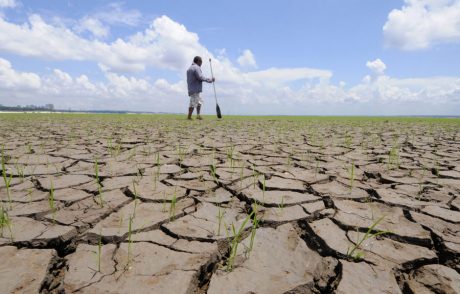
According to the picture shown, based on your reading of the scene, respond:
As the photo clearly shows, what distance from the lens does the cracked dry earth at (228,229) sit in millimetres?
1030

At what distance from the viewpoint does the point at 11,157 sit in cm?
290

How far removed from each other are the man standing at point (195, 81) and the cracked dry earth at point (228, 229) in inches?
213

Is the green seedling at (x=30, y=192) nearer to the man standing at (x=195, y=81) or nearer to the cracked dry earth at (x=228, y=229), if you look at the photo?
the cracked dry earth at (x=228, y=229)

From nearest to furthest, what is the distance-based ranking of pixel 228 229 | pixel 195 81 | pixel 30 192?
pixel 228 229 < pixel 30 192 < pixel 195 81

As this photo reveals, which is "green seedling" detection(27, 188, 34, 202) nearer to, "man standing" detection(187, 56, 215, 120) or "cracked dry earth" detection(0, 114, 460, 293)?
"cracked dry earth" detection(0, 114, 460, 293)

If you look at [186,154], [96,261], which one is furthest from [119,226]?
[186,154]

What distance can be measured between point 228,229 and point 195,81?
6912mm

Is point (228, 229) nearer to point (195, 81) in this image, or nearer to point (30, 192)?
point (30, 192)

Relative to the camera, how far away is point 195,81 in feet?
26.2

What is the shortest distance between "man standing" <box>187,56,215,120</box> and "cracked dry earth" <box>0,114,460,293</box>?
17.8ft

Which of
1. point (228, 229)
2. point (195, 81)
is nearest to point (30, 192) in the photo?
point (228, 229)

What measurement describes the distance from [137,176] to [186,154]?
38.7 inches

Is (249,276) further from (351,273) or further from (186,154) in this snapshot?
(186,154)

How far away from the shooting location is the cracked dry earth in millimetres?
1030
